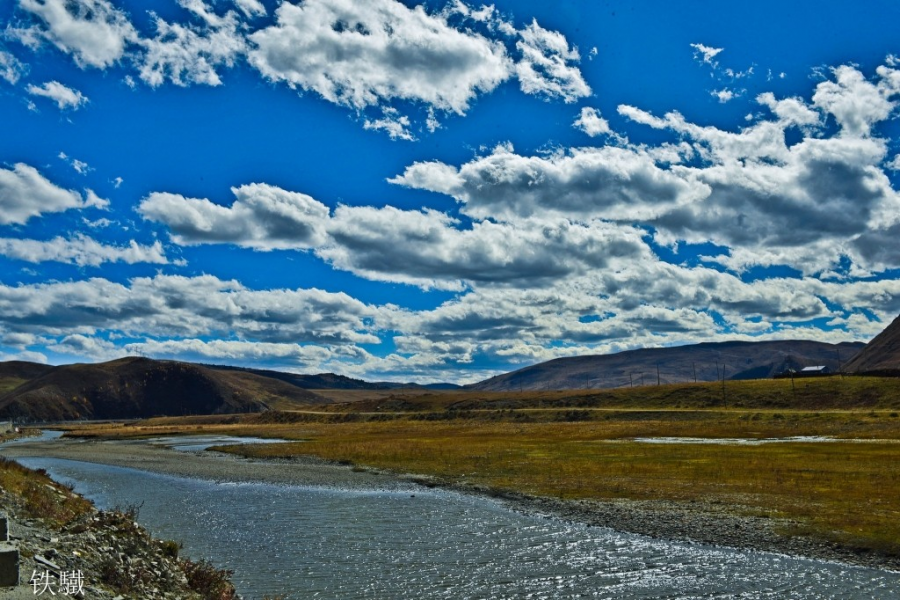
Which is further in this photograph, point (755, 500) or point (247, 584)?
point (755, 500)

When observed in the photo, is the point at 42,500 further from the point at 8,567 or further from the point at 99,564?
the point at 8,567

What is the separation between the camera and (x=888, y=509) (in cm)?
3659

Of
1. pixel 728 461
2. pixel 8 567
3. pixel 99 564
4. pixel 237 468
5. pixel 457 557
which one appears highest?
pixel 8 567

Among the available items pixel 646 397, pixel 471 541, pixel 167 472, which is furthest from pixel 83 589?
pixel 646 397

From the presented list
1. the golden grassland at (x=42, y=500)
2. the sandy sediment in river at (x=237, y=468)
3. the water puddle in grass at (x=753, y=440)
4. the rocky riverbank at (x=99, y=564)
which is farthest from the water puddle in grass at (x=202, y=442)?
the rocky riverbank at (x=99, y=564)

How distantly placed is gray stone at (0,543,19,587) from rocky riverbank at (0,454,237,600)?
284 mm

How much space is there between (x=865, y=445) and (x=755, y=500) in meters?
42.4

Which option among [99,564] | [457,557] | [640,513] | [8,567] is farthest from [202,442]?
[8,567]

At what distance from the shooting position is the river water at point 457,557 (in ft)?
84.0

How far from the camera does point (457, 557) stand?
3081 centimetres

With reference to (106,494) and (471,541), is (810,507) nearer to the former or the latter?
(471,541)

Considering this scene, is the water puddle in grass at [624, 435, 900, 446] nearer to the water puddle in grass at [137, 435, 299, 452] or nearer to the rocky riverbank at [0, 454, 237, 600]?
the water puddle in grass at [137, 435, 299, 452]

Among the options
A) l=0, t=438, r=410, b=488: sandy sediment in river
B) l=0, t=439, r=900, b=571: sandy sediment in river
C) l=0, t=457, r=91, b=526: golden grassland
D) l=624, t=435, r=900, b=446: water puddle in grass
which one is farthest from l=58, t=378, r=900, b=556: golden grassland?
l=0, t=457, r=91, b=526: golden grassland

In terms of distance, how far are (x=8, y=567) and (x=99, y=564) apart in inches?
233
